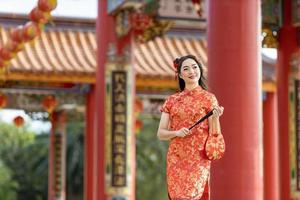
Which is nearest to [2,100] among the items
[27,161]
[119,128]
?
[119,128]

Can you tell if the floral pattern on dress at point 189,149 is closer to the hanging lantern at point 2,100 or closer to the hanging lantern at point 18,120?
the hanging lantern at point 2,100

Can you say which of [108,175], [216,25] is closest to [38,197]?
[108,175]

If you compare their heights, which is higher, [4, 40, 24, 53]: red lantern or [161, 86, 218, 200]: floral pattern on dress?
[4, 40, 24, 53]: red lantern

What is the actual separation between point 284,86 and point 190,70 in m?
8.13

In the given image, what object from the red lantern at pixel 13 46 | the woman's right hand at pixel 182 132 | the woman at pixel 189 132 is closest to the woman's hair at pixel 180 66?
the woman at pixel 189 132

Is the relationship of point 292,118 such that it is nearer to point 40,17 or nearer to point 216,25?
point 40,17

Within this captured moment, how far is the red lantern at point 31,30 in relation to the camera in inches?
497

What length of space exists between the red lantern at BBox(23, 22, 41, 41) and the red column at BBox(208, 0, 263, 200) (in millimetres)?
3786

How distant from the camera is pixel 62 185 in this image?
76.0 feet

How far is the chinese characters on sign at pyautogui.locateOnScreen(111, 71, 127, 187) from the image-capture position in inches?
579

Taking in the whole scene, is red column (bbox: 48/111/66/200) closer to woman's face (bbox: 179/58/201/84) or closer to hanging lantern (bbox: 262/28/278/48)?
hanging lantern (bbox: 262/28/278/48)

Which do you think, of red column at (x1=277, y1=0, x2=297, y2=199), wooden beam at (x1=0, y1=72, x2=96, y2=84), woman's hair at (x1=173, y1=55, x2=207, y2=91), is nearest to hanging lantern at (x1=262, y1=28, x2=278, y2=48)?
red column at (x1=277, y1=0, x2=297, y2=199)

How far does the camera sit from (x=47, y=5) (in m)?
11.8

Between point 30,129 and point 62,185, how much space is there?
18012mm
